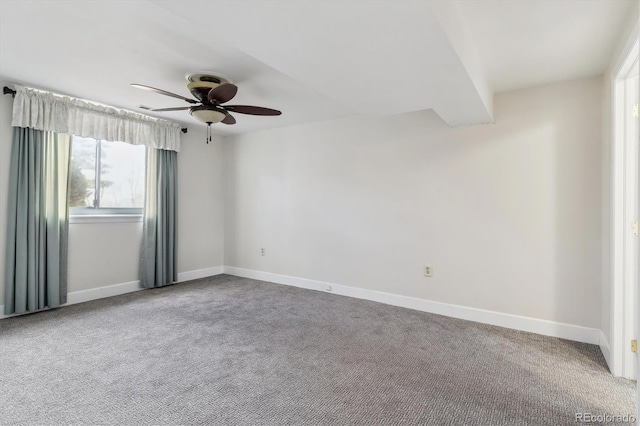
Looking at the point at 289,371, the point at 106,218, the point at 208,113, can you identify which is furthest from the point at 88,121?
the point at 289,371

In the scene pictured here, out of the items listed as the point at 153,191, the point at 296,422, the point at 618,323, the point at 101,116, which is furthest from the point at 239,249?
the point at 618,323

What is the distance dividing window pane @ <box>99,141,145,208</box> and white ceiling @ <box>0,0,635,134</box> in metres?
1.00

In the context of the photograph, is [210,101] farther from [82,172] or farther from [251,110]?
[82,172]

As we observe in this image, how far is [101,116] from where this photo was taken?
3.81 meters

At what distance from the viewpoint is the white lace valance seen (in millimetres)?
3258

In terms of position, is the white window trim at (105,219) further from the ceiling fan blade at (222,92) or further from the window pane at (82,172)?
the ceiling fan blade at (222,92)

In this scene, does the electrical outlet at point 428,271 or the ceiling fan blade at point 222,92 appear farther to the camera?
the electrical outlet at point 428,271

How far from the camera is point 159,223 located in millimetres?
4441

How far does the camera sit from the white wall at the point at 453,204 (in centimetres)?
285

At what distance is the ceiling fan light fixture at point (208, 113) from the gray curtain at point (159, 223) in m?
1.83

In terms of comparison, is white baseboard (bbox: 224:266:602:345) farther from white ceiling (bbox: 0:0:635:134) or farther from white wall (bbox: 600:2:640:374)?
white ceiling (bbox: 0:0:635:134)

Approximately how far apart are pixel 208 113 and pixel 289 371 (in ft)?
7.39

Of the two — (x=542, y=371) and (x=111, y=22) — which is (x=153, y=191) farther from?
(x=542, y=371)

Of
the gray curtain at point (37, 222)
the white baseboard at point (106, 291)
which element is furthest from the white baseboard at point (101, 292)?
the gray curtain at point (37, 222)
